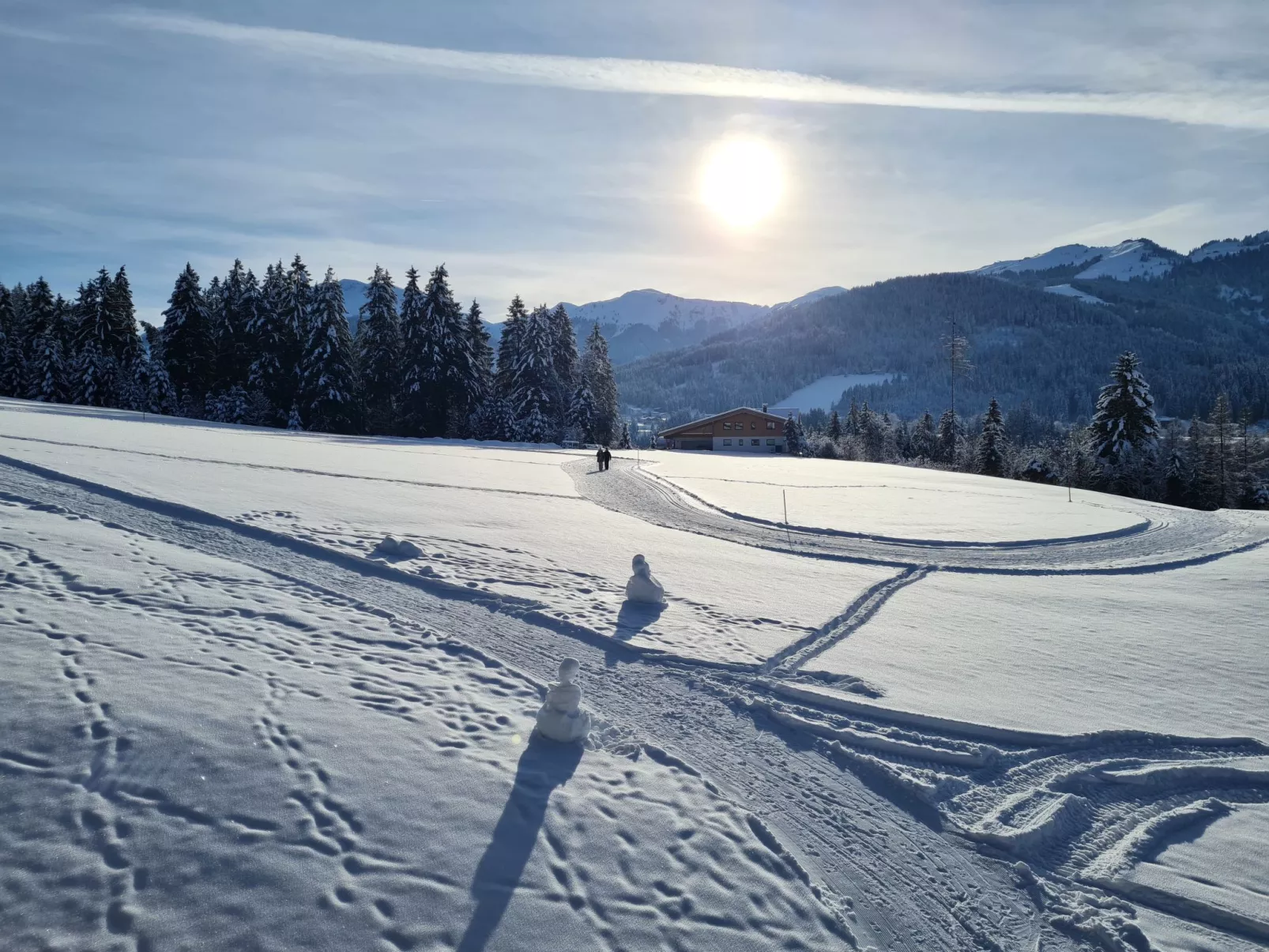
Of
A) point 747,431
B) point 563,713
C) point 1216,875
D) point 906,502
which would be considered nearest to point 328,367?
point 906,502

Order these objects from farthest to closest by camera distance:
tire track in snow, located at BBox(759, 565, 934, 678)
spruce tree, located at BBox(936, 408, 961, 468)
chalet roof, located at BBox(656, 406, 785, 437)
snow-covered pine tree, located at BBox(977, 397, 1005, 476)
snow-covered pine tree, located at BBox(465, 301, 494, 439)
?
spruce tree, located at BBox(936, 408, 961, 468) → chalet roof, located at BBox(656, 406, 785, 437) → snow-covered pine tree, located at BBox(977, 397, 1005, 476) → snow-covered pine tree, located at BBox(465, 301, 494, 439) → tire track in snow, located at BBox(759, 565, 934, 678)

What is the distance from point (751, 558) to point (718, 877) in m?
9.48

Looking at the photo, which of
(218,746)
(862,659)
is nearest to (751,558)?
(862,659)

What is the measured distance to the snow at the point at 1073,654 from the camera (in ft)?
23.7

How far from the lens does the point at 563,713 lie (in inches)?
235

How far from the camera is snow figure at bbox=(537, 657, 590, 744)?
5945 millimetres

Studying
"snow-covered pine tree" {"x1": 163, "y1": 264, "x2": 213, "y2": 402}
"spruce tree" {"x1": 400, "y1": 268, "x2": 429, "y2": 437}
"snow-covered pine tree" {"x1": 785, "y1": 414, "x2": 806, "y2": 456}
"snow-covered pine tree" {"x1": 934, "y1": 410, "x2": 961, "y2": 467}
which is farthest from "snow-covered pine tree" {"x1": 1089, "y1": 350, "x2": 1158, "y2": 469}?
"snow-covered pine tree" {"x1": 163, "y1": 264, "x2": 213, "y2": 402}

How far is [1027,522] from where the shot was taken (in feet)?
61.6

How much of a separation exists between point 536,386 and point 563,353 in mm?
7023

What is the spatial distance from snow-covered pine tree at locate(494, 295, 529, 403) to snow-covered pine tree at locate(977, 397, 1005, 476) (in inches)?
1506

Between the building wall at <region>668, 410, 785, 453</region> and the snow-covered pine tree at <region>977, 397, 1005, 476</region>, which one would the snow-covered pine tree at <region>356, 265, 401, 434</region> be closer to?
the building wall at <region>668, 410, 785, 453</region>

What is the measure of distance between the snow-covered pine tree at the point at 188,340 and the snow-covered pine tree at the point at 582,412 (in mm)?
26199

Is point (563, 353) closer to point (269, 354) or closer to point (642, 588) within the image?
point (269, 354)

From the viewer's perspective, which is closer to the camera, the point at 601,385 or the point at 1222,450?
the point at 1222,450
